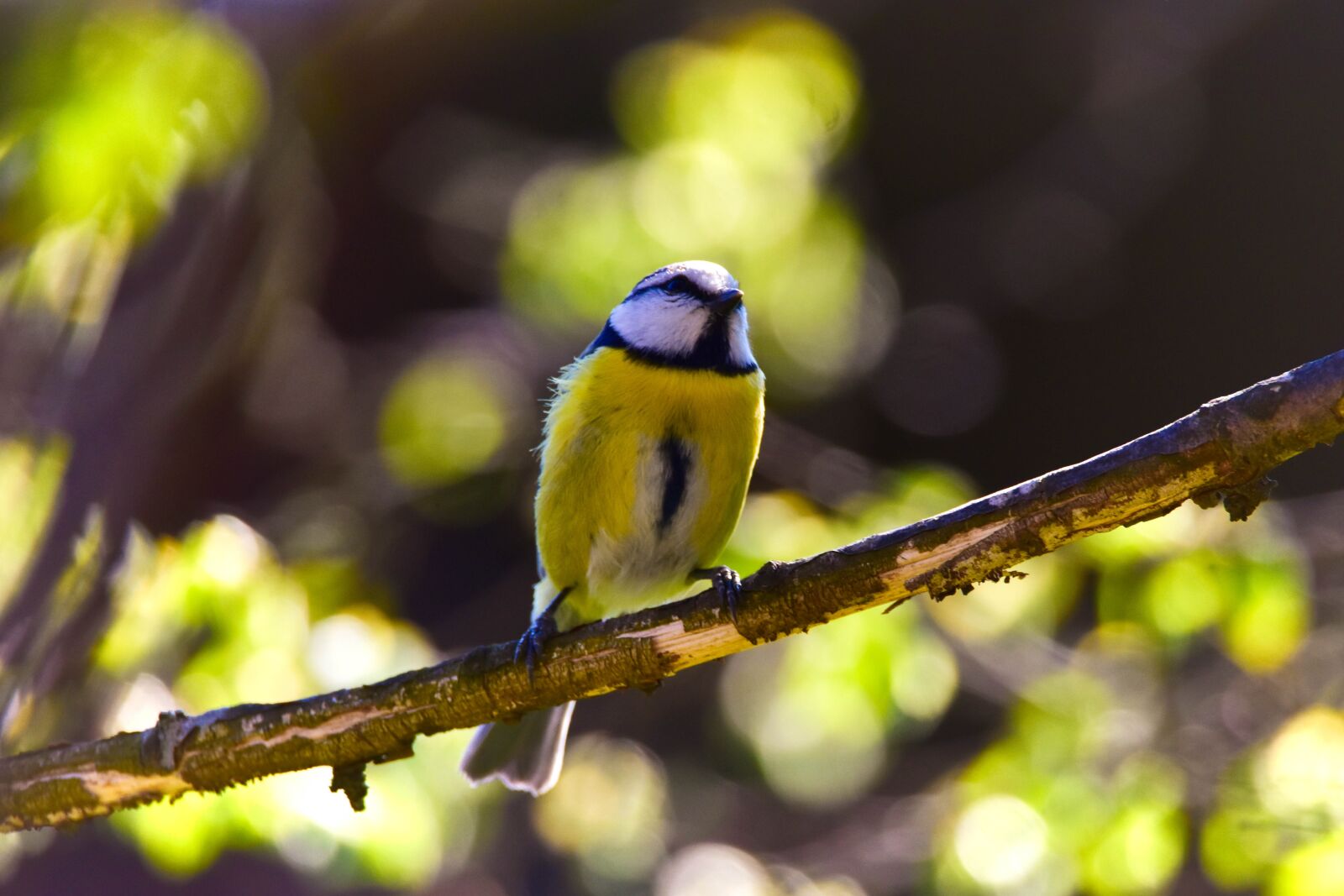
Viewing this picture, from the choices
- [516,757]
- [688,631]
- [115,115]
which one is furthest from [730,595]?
[115,115]

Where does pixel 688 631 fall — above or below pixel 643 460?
above

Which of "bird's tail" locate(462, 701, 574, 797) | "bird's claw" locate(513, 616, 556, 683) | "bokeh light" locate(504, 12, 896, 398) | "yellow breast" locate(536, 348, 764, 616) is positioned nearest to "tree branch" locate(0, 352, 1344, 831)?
"bird's claw" locate(513, 616, 556, 683)

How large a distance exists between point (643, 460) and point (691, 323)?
41cm

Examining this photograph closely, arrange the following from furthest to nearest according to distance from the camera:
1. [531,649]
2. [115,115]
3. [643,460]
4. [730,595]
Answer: [643,460]
[115,115]
[531,649]
[730,595]

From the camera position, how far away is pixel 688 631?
7.03 feet

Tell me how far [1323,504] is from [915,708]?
1670 mm

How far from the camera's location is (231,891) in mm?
4602

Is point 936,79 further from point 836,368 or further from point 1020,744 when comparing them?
point 1020,744

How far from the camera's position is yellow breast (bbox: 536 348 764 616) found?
2.82 m

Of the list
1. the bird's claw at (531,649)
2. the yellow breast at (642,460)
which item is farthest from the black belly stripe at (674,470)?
the bird's claw at (531,649)

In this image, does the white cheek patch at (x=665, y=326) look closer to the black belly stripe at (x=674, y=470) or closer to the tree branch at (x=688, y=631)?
the black belly stripe at (x=674, y=470)

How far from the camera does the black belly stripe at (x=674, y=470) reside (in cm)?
281

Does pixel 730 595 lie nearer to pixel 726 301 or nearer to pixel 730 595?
pixel 730 595

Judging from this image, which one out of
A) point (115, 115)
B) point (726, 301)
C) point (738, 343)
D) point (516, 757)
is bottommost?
point (516, 757)
